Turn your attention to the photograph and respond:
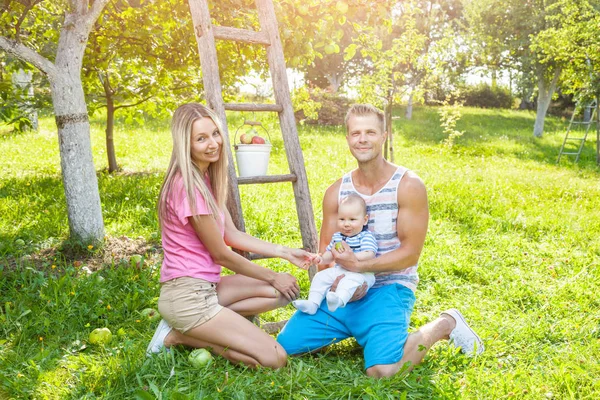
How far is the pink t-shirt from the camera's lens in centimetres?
293

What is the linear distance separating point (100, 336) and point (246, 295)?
88 cm

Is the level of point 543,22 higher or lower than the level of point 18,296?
higher

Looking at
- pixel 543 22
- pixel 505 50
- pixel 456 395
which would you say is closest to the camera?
pixel 456 395

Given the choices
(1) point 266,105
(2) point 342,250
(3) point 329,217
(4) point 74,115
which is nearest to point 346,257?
(2) point 342,250

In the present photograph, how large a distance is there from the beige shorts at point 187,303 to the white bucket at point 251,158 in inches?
36.8

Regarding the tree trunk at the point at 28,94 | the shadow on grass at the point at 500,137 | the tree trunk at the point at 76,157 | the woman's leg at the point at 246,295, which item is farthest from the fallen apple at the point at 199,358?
the shadow on grass at the point at 500,137

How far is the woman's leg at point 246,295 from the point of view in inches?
128

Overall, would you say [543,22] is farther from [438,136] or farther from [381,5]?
[381,5]

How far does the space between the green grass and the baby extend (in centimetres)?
35

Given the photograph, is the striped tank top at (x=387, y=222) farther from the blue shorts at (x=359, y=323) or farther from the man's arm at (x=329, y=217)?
the man's arm at (x=329, y=217)

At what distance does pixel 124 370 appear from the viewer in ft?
9.06

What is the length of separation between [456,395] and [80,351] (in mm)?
2127

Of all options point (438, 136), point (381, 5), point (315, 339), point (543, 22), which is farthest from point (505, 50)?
point (315, 339)

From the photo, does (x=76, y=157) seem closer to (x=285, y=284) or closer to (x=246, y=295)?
(x=246, y=295)
